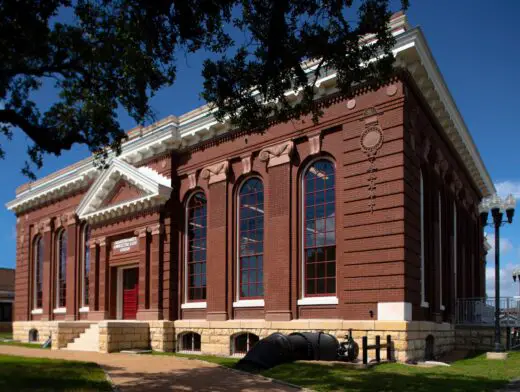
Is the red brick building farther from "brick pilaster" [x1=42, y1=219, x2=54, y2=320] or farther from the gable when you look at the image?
"brick pilaster" [x1=42, y1=219, x2=54, y2=320]

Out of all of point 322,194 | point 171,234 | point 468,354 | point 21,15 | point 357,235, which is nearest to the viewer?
point 21,15

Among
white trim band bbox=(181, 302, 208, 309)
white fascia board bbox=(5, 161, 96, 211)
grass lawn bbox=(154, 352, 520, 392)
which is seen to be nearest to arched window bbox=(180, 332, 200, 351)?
white trim band bbox=(181, 302, 208, 309)

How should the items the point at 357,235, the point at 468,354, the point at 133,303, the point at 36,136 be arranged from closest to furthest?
the point at 36,136 < the point at 357,235 < the point at 468,354 < the point at 133,303

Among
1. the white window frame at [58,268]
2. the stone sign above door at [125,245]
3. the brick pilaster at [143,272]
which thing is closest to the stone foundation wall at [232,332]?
the brick pilaster at [143,272]

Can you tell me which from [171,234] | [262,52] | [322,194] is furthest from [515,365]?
[171,234]

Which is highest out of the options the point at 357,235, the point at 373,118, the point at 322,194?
the point at 373,118

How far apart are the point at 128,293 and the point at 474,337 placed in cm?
1528

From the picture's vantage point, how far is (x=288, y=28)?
13016mm

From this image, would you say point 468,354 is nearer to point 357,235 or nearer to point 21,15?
point 357,235

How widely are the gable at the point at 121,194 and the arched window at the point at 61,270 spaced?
260 inches

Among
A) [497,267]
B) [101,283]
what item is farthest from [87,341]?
[497,267]

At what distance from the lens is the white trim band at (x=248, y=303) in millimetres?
21750

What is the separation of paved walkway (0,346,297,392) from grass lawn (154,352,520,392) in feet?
2.85

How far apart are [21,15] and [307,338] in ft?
36.2
